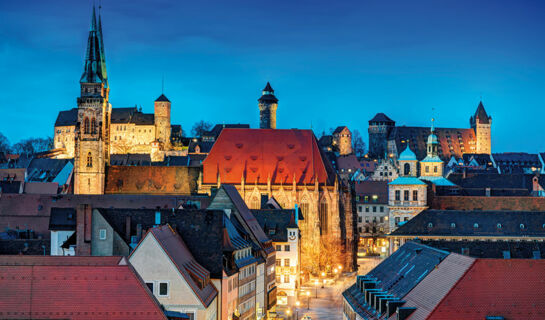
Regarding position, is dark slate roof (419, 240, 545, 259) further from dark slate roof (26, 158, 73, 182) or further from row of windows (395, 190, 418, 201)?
dark slate roof (26, 158, 73, 182)

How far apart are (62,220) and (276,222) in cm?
2588

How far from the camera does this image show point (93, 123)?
13200cm

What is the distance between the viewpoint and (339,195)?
122812 mm

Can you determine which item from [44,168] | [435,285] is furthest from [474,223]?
[44,168]

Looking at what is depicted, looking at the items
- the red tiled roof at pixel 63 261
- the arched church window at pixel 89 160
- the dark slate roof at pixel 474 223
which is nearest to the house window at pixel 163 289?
the red tiled roof at pixel 63 261

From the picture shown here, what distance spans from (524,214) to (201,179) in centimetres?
4317

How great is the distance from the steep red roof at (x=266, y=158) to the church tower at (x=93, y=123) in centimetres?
1534

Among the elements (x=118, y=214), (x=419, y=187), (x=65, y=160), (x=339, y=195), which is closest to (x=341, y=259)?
(x=339, y=195)

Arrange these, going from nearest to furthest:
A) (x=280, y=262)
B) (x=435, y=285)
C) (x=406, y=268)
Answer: (x=435, y=285) → (x=406, y=268) → (x=280, y=262)

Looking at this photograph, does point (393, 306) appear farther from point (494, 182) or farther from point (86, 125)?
point (494, 182)

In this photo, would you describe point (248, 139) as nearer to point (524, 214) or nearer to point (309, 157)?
point (309, 157)

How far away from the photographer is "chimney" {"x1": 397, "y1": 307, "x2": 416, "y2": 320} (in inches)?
1848

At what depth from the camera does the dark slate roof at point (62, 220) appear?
274 feet

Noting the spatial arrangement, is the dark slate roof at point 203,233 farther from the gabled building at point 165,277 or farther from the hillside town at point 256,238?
the gabled building at point 165,277
